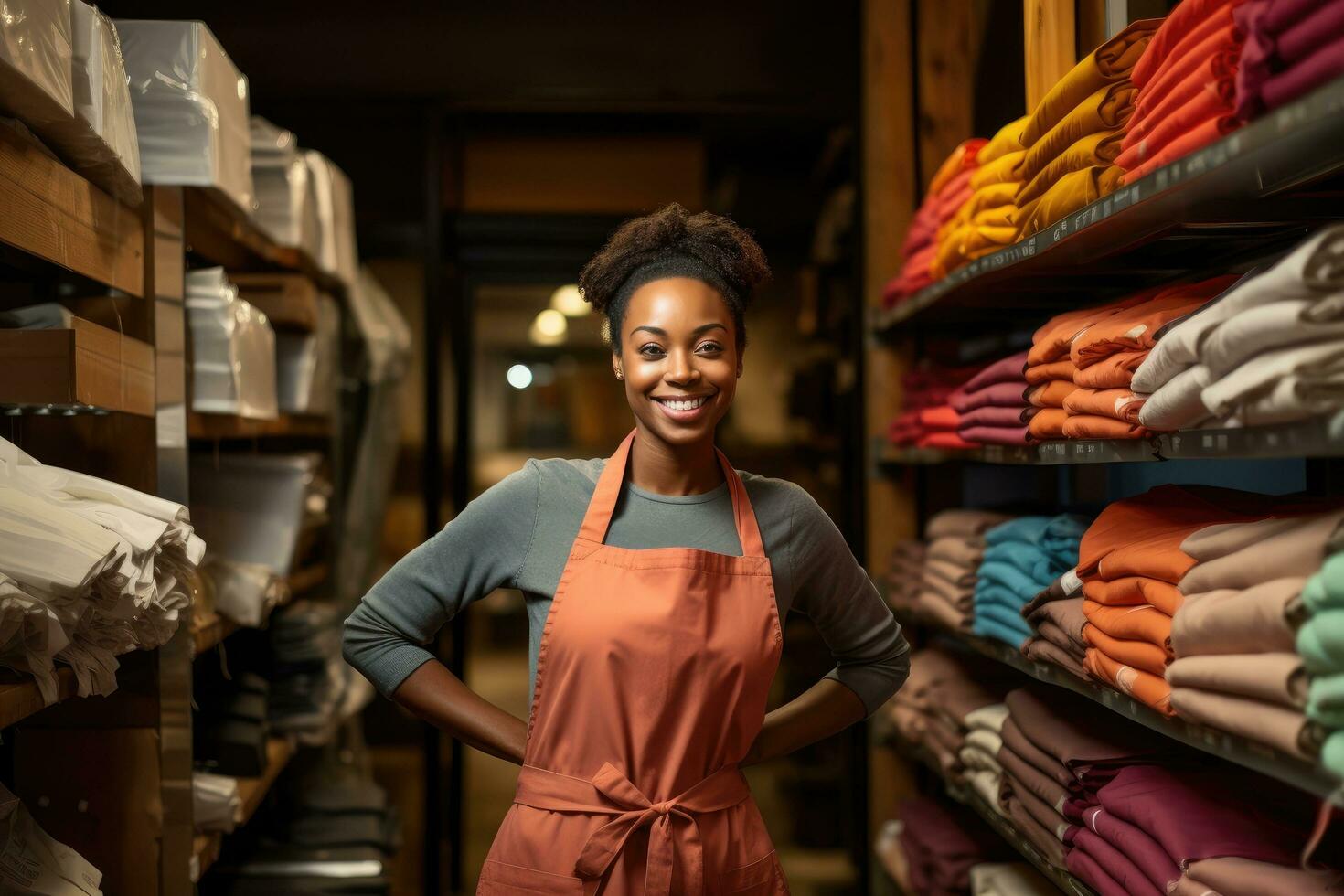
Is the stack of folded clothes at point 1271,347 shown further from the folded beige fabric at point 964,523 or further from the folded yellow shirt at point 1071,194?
the folded beige fabric at point 964,523

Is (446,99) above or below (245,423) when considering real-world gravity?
above

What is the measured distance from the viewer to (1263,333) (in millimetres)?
1358

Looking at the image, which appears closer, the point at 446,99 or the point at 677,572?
the point at 677,572

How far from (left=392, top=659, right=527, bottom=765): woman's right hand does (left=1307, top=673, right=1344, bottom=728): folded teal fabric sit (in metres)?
1.24

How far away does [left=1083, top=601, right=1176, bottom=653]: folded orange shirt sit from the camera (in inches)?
68.0

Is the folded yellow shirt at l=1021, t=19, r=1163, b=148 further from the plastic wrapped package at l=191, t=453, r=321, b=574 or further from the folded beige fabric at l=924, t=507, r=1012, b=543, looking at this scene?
the plastic wrapped package at l=191, t=453, r=321, b=574

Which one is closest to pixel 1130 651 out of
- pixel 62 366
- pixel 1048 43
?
pixel 1048 43

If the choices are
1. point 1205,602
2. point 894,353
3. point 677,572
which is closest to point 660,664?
point 677,572

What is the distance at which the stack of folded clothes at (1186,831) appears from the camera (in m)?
1.64

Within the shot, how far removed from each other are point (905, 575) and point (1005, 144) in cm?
142

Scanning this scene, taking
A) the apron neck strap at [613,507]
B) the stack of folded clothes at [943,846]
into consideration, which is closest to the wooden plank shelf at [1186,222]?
the apron neck strap at [613,507]

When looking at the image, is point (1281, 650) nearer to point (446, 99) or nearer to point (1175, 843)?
point (1175, 843)

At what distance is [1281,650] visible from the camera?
4.55 ft

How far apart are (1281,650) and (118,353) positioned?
197 cm
